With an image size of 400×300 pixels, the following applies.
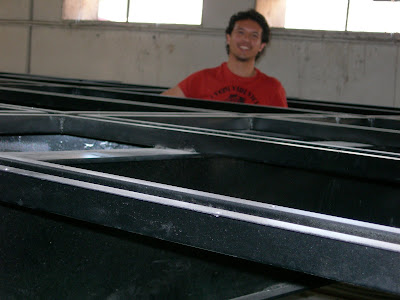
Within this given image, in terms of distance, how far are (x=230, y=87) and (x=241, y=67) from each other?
0.49ft

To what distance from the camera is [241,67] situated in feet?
12.6

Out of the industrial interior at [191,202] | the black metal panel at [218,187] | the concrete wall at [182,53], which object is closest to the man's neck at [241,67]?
the industrial interior at [191,202]

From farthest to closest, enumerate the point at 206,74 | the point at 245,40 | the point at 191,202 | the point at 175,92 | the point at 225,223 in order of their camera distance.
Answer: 1. the point at 245,40
2. the point at 206,74
3. the point at 175,92
4. the point at 191,202
5. the point at 225,223

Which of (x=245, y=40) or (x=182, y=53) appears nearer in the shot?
(x=245, y=40)

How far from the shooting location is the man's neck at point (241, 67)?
3848 mm

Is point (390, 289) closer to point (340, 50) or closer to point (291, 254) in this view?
point (291, 254)

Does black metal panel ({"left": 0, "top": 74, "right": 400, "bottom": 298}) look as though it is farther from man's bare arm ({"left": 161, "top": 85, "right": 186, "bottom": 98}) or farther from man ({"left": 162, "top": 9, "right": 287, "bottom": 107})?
man ({"left": 162, "top": 9, "right": 287, "bottom": 107})

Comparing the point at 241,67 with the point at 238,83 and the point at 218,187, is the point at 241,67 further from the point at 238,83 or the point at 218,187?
the point at 218,187

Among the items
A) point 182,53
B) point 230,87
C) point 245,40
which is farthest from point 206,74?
point 182,53

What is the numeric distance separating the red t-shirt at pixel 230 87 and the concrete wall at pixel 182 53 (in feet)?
13.0

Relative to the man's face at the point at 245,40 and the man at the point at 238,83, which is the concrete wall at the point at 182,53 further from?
the man at the point at 238,83

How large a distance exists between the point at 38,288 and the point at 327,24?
7129 millimetres

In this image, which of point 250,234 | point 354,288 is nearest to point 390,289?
point 250,234

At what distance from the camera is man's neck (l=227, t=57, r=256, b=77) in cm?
385
